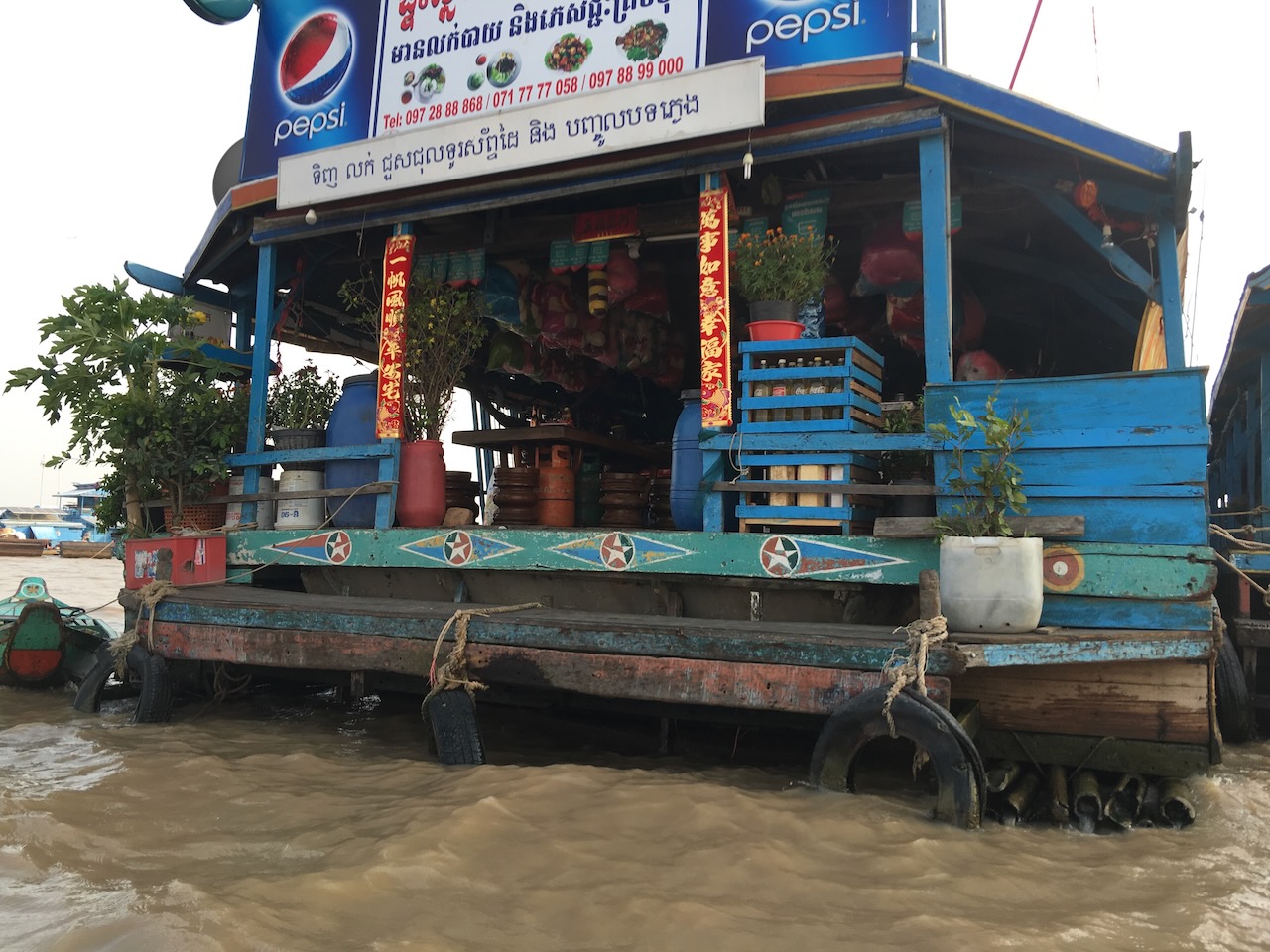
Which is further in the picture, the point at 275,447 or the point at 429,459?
the point at 275,447

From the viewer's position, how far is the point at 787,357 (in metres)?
4.82

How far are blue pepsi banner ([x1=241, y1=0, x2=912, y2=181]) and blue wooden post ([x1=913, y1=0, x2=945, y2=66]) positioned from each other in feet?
0.67

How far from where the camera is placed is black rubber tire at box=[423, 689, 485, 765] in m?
4.10

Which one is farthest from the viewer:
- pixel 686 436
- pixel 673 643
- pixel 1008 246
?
pixel 1008 246

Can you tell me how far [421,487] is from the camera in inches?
236

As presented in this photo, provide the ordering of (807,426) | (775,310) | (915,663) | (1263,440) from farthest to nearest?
(1263,440) < (775,310) < (807,426) < (915,663)

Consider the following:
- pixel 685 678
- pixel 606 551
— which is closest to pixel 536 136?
pixel 606 551

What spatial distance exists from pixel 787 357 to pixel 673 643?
1.89 meters

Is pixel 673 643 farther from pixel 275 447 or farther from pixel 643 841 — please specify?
pixel 275 447

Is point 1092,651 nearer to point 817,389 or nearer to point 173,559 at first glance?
point 817,389

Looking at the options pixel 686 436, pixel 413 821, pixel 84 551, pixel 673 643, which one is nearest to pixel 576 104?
pixel 686 436

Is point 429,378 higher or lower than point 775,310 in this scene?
lower

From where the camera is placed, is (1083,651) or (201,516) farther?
(201,516)

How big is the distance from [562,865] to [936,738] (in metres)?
1.47
